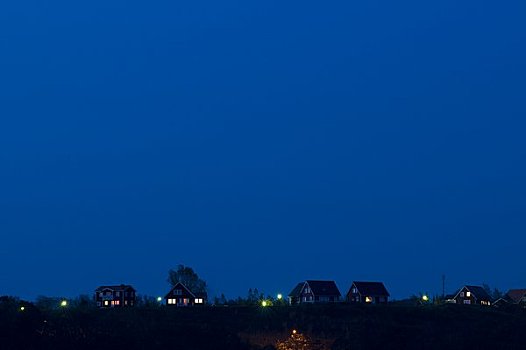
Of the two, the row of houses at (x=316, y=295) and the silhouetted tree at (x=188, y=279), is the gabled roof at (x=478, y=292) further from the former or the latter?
the silhouetted tree at (x=188, y=279)

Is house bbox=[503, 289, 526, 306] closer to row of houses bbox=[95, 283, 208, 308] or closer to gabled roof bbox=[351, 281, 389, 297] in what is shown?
gabled roof bbox=[351, 281, 389, 297]

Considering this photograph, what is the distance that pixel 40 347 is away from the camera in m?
84.9

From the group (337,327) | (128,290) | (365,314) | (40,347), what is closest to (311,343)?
(337,327)

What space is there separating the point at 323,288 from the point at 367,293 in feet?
22.2

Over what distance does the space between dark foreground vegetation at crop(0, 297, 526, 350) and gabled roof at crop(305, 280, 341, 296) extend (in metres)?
20.8

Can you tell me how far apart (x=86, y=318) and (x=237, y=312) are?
1913cm

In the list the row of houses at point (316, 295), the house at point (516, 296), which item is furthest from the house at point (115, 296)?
the house at point (516, 296)

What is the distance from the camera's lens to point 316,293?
12875 centimetres

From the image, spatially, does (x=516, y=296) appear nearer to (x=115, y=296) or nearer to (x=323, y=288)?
(x=323, y=288)

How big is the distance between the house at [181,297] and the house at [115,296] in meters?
5.28

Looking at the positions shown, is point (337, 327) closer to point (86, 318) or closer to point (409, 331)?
point (409, 331)

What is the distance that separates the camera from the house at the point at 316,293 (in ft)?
423

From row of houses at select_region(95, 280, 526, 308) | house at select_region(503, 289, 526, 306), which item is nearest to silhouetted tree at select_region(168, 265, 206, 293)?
row of houses at select_region(95, 280, 526, 308)

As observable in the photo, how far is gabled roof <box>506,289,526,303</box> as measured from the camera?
450 ft
